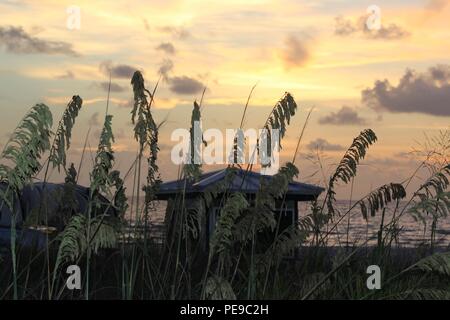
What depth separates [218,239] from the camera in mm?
5492

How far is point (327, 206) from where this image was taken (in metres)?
7.23

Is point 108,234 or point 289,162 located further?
point 289,162

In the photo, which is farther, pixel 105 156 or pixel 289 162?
pixel 289 162
